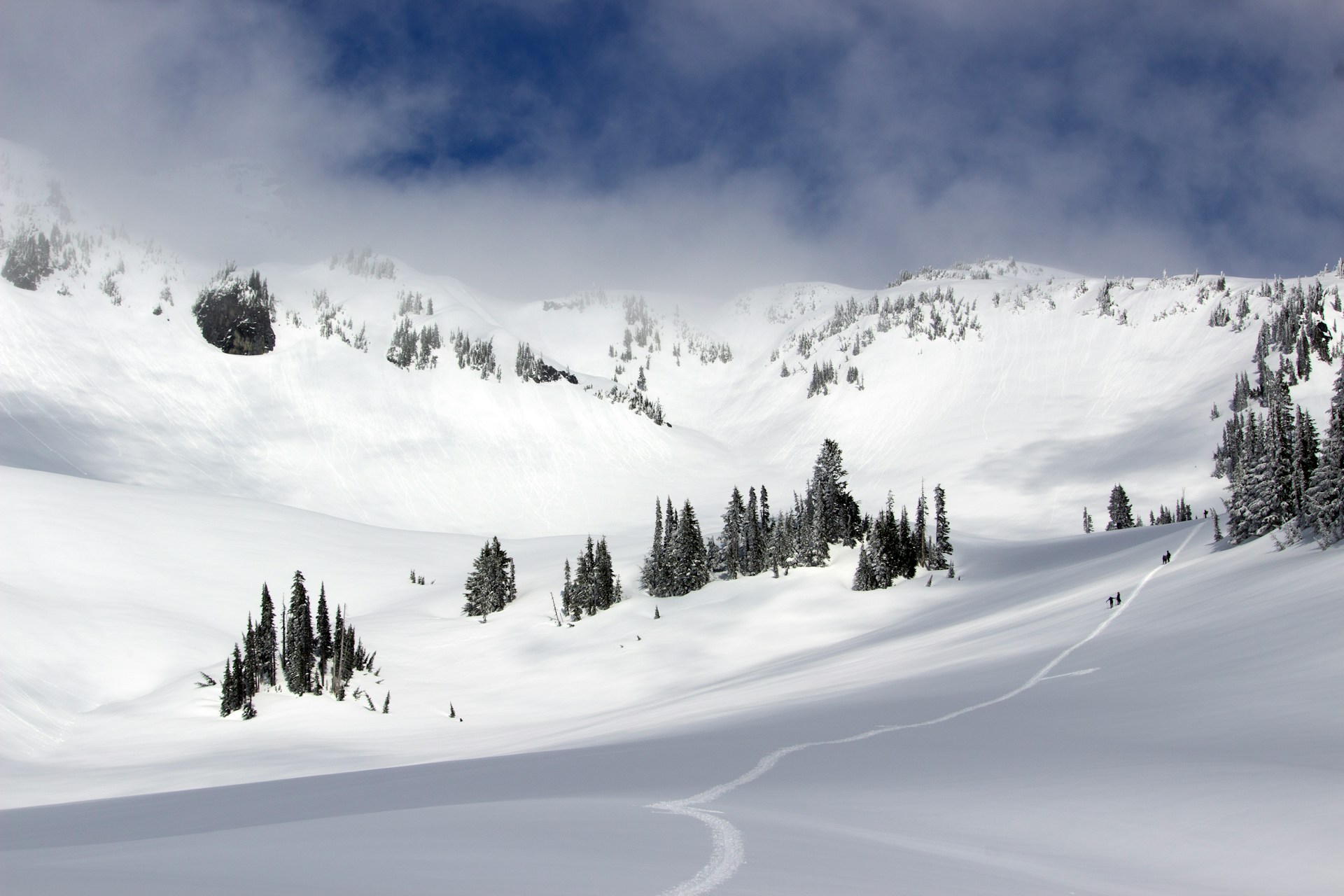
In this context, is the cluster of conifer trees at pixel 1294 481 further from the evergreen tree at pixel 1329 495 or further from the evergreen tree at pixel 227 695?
the evergreen tree at pixel 227 695

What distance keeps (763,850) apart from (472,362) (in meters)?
199

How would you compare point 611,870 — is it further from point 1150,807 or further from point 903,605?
point 903,605

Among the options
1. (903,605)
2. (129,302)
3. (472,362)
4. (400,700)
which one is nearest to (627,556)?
(903,605)

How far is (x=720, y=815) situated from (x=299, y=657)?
43850 mm

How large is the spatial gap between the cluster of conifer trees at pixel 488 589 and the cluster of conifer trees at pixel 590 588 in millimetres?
5851

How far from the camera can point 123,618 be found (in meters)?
53.5

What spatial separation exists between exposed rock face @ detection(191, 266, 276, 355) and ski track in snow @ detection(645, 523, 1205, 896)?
185m

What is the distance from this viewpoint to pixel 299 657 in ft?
150

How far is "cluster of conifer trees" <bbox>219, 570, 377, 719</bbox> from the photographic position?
43281 mm

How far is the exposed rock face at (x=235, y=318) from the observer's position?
171375mm

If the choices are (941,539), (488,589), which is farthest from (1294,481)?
(488,589)

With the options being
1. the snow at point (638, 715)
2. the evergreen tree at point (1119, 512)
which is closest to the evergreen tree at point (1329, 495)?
the snow at point (638, 715)

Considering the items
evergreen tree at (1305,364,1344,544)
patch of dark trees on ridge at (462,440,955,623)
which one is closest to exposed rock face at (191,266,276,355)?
patch of dark trees on ridge at (462,440,955,623)

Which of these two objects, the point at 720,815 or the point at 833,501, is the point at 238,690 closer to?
the point at 720,815
